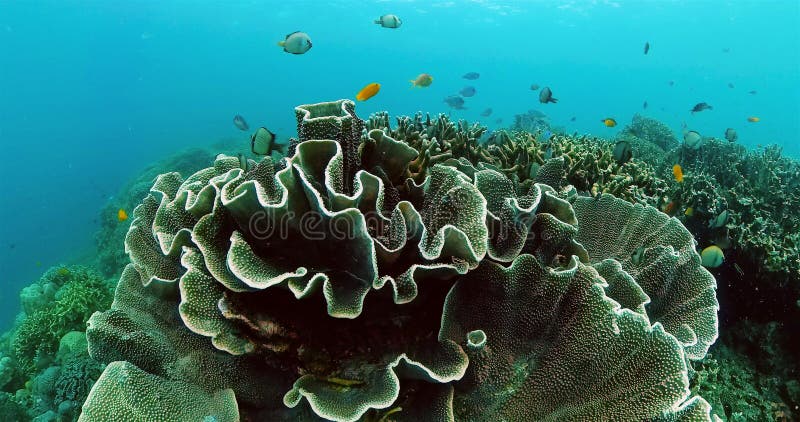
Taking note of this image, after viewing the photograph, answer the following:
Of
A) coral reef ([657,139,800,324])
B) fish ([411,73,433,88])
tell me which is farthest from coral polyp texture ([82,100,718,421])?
fish ([411,73,433,88])

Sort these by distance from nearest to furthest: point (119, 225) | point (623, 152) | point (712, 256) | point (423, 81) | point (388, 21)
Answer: point (712, 256) < point (623, 152) < point (388, 21) < point (423, 81) < point (119, 225)

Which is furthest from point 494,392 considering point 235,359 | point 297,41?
point 297,41

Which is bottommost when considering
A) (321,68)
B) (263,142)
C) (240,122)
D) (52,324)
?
(321,68)

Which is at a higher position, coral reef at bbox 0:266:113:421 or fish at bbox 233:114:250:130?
fish at bbox 233:114:250:130

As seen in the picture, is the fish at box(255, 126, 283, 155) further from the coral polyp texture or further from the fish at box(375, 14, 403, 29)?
the fish at box(375, 14, 403, 29)

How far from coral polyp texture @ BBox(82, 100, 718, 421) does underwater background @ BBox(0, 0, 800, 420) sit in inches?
157

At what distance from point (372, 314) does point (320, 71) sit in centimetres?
16433

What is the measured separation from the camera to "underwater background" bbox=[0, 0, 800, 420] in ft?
171

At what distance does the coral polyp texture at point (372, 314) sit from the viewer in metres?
1.80

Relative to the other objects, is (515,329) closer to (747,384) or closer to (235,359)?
(235,359)

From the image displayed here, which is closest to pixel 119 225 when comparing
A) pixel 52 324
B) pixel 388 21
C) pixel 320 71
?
pixel 52 324

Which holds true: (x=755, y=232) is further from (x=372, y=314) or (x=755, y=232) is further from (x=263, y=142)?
(x=263, y=142)

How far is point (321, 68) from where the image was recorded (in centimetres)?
15850

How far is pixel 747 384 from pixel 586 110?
132 meters
